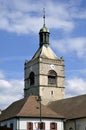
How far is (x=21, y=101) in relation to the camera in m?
74.1

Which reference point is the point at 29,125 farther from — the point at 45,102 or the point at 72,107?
the point at 45,102

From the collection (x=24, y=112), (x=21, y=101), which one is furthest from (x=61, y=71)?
(x=24, y=112)

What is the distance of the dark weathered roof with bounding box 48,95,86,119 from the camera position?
7044cm

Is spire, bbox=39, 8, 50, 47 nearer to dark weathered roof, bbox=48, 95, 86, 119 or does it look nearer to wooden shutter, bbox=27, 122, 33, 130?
dark weathered roof, bbox=48, 95, 86, 119

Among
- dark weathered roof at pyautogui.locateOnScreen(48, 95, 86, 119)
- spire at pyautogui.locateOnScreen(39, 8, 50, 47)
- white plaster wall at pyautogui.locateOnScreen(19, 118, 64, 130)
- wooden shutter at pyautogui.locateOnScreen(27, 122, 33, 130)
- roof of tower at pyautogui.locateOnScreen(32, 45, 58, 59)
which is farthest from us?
spire at pyautogui.locateOnScreen(39, 8, 50, 47)

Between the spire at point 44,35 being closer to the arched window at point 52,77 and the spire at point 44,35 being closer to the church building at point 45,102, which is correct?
the church building at point 45,102

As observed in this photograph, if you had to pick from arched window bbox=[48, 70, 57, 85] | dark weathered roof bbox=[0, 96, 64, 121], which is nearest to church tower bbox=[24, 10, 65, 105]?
arched window bbox=[48, 70, 57, 85]

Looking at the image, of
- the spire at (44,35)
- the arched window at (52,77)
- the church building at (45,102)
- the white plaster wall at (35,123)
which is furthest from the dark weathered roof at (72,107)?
the spire at (44,35)

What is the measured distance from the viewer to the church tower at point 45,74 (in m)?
85.3

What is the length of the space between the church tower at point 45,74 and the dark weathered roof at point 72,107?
418 centimetres

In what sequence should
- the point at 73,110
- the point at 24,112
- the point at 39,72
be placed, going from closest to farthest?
the point at 24,112
the point at 73,110
the point at 39,72

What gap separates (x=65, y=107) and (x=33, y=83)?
12.7 meters

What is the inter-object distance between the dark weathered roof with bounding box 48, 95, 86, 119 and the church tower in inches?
164

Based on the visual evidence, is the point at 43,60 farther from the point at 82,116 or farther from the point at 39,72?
the point at 82,116
